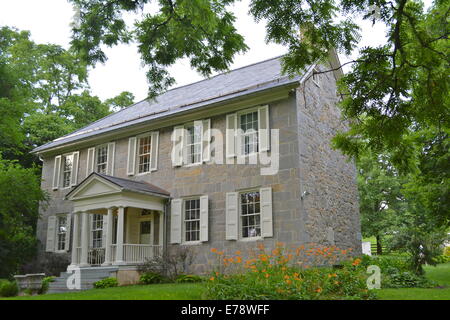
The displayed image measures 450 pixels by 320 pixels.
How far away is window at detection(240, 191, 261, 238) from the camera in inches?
527

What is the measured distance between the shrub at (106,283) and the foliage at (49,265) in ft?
15.1

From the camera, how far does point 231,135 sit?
1439 centimetres

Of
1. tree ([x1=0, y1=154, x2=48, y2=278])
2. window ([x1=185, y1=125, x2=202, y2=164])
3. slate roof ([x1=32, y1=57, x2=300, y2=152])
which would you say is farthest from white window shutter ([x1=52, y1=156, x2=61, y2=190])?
window ([x1=185, y1=125, x2=202, y2=164])

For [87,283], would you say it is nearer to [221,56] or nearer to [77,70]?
[221,56]

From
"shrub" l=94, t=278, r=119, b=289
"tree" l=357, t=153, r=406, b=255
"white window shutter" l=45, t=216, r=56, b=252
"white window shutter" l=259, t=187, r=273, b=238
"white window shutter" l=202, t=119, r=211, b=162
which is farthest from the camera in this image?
"tree" l=357, t=153, r=406, b=255

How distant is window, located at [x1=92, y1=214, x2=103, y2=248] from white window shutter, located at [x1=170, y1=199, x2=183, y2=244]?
383cm

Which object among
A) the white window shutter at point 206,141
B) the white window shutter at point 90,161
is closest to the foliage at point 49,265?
the white window shutter at point 90,161

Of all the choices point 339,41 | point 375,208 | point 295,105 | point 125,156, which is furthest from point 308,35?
point 375,208

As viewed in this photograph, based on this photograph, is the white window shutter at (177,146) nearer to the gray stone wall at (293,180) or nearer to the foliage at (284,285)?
the gray stone wall at (293,180)

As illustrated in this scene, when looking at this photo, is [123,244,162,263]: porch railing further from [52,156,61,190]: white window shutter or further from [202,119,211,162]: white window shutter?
[52,156,61,190]: white window shutter

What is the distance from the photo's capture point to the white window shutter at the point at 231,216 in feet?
44.5

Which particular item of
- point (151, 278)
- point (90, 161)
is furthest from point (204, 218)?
point (90, 161)

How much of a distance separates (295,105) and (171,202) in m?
5.55
